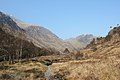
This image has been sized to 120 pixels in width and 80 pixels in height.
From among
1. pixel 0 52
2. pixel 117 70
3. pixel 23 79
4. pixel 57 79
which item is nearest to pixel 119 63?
pixel 117 70

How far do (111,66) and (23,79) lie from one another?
2385cm

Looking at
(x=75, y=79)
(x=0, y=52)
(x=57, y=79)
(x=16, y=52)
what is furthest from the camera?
(x=0, y=52)

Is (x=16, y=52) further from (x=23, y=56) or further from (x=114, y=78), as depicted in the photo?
(x=114, y=78)

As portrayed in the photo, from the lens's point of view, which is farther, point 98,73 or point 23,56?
point 23,56

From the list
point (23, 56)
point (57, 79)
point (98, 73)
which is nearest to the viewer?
point (98, 73)

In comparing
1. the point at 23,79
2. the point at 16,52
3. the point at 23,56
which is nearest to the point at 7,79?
the point at 23,79

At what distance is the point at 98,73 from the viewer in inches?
989

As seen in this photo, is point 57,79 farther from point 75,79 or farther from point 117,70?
point 117,70

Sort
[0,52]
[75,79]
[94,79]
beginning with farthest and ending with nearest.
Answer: [0,52], [75,79], [94,79]

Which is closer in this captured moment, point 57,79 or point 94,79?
point 94,79

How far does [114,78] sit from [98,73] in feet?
10.2

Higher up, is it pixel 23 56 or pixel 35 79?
pixel 23 56

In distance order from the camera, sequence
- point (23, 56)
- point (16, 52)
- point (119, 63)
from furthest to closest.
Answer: point (23, 56)
point (16, 52)
point (119, 63)

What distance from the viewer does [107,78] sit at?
23.8 meters
